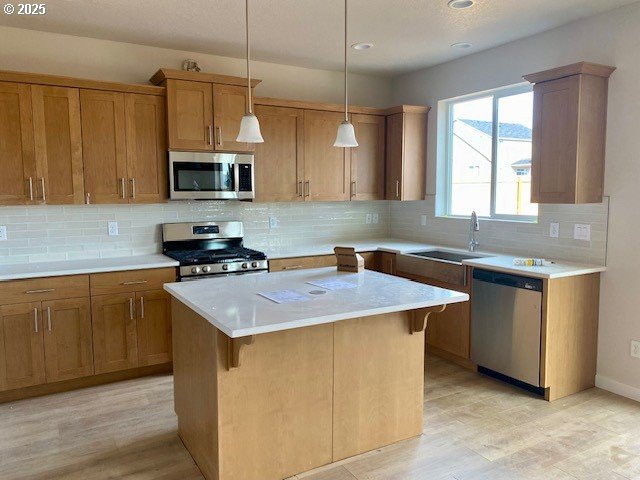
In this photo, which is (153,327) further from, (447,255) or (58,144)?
(447,255)

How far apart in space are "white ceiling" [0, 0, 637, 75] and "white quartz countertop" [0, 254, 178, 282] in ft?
5.94

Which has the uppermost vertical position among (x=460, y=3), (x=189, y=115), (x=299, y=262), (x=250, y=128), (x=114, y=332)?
(x=460, y=3)

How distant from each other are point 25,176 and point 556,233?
4.09m

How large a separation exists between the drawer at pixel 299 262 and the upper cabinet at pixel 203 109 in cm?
105

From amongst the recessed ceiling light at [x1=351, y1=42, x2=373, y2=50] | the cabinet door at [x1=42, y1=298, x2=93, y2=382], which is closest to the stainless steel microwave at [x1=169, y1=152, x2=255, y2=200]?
the cabinet door at [x1=42, y1=298, x2=93, y2=382]

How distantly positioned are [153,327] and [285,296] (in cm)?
180

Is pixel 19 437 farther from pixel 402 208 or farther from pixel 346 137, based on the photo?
pixel 402 208

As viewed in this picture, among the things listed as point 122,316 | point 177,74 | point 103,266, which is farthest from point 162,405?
point 177,74

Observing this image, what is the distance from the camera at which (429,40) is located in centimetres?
415

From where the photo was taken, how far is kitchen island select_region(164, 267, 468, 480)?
2.31 meters

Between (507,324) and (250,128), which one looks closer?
(250,128)

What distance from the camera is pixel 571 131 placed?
3439 millimetres

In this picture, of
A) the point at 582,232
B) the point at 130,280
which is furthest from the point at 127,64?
the point at 582,232

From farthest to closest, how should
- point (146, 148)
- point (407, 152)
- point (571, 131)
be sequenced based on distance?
point (407, 152) < point (146, 148) < point (571, 131)
